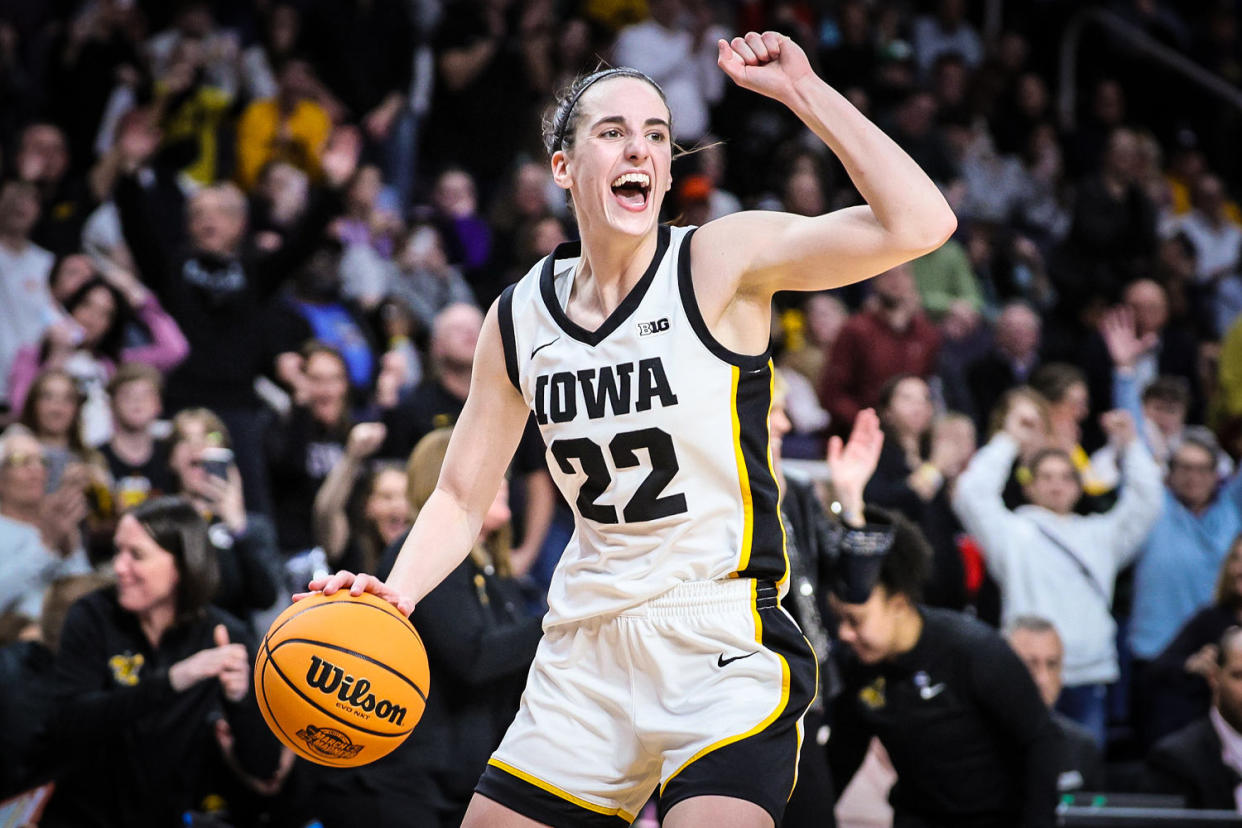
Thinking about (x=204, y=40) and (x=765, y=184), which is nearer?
(x=204, y=40)

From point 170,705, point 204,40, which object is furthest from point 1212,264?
point 170,705

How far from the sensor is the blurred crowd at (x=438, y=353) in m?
5.80

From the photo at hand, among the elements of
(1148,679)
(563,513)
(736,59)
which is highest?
(736,59)

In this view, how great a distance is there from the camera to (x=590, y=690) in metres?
3.47

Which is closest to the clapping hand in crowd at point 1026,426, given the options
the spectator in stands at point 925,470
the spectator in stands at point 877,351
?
the spectator in stands at point 925,470

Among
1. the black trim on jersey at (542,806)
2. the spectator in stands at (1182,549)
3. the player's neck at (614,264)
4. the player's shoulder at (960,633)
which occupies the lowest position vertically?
the spectator in stands at (1182,549)

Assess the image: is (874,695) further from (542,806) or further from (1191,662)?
(542,806)

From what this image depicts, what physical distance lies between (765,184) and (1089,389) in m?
2.69

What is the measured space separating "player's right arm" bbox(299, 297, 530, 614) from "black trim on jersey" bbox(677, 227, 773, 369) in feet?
1.67

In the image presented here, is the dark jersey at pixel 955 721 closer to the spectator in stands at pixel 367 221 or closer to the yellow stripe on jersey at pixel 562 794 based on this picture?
the yellow stripe on jersey at pixel 562 794

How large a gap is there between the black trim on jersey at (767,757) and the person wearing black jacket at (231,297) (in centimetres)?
497

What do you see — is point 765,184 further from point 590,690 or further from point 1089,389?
point 590,690

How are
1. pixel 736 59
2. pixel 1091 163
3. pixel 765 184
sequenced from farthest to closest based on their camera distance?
pixel 1091 163 < pixel 765 184 < pixel 736 59

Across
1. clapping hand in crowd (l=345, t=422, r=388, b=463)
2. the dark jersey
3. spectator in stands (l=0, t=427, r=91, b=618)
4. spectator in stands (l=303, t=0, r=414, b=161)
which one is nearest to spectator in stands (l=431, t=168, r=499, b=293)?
spectator in stands (l=303, t=0, r=414, b=161)
